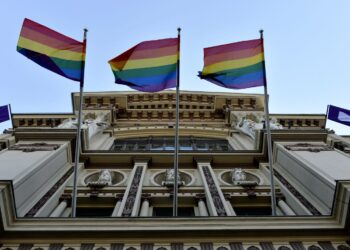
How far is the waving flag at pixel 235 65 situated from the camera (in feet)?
49.5

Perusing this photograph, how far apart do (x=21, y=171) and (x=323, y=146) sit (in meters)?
10.6

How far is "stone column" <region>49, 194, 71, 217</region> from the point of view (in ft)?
42.3

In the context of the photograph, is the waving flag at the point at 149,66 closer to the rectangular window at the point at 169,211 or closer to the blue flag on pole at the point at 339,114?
the rectangular window at the point at 169,211

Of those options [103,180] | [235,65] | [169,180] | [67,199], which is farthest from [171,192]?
[235,65]

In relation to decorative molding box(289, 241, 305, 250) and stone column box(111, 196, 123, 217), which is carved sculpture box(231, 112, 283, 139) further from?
decorative molding box(289, 241, 305, 250)

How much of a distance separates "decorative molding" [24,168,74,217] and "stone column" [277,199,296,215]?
23.8 feet

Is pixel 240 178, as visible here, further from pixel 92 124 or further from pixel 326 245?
pixel 92 124

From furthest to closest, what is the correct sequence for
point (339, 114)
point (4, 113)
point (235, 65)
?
1. point (339, 114)
2. point (4, 113)
3. point (235, 65)

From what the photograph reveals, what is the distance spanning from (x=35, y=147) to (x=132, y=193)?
4.42 m

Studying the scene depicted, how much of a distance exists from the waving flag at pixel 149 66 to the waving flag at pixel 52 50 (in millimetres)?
1232

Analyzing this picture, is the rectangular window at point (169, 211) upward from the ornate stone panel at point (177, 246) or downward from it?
downward

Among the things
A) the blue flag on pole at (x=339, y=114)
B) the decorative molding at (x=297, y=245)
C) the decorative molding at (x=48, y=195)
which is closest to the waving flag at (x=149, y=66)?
the decorative molding at (x=48, y=195)

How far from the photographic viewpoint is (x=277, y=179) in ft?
50.0

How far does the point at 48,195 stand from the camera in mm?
13609
